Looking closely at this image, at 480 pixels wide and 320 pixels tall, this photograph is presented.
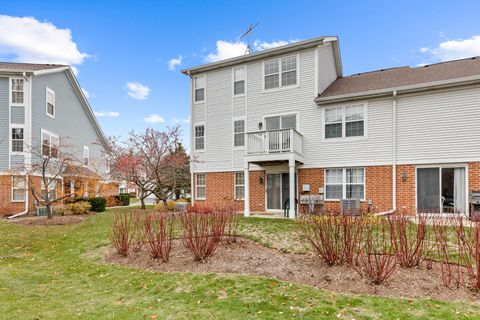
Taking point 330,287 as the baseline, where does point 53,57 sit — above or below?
above

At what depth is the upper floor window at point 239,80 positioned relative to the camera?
1758cm

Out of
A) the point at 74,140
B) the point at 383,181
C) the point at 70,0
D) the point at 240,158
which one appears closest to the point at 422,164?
the point at 383,181

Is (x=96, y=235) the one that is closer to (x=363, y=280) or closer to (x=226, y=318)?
(x=226, y=318)

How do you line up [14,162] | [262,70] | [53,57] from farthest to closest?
[53,57] → [14,162] → [262,70]

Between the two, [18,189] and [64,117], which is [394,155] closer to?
[18,189]

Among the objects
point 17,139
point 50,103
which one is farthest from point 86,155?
point 17,139

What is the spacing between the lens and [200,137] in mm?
18719

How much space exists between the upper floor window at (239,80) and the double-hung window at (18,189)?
12.8 m

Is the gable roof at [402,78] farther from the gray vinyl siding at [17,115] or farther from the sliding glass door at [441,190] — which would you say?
the gray vinyl siding at [17,115]

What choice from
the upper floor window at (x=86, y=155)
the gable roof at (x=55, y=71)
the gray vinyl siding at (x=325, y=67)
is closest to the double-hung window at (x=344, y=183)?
the gray vinyl siding at (x=325, y=67)

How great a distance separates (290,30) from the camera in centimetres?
1944

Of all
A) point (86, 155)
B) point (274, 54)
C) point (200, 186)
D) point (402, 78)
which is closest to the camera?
point (402, 78)

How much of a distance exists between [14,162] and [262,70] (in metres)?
14.6

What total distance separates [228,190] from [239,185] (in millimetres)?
671
